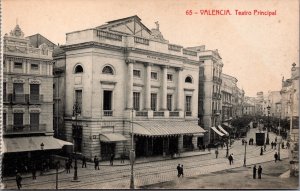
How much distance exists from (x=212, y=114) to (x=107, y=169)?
29.6 metres

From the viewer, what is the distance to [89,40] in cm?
3812

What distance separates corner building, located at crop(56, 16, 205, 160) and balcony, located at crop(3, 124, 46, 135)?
19.1 feet

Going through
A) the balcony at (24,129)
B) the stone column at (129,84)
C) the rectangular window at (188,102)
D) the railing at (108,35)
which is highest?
the railing at (108,35)

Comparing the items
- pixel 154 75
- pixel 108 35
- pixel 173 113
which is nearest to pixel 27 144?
pixel 108 35

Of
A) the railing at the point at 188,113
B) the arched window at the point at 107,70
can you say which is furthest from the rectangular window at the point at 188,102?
the arched window at the point at 107,70

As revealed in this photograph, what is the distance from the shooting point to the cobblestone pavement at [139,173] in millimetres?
27828

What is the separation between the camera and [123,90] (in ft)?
136

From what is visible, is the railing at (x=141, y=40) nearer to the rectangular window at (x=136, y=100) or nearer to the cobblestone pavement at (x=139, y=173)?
the rectangular window at (x=136, y=100)

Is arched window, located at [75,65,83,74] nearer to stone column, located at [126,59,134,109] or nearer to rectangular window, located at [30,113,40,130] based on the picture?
stone column, located at [126,59,134,109]

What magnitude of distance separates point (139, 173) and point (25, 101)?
40.2 ft

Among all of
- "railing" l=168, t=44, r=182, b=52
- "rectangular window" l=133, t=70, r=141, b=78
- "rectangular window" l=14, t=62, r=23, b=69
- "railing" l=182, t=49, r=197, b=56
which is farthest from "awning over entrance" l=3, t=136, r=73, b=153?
"railing" l=182, t=49, r=197, b=56

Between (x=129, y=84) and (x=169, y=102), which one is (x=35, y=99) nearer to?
(x=129, y=84)

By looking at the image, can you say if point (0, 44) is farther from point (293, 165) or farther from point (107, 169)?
point (293, 165)

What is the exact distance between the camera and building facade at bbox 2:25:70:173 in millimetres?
30984
